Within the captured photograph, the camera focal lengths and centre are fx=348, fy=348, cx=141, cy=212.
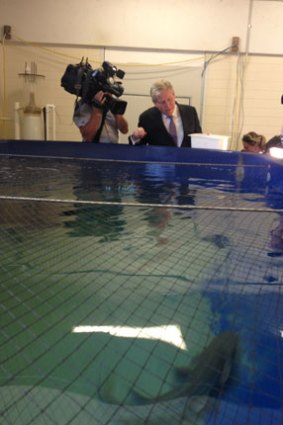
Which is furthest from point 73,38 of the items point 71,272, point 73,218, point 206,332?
point 206,332

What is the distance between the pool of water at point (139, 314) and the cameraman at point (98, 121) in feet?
3.49

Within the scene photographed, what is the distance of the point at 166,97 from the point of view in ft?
7.41

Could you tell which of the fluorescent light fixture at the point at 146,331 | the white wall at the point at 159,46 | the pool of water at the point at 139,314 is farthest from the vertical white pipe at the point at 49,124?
the fluorescent light fixture at the point at 146,331

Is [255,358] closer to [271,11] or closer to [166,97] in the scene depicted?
[166,97]

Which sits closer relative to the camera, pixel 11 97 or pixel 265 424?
pixel 265 424

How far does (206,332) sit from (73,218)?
668 millimetres

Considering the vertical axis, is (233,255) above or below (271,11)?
below

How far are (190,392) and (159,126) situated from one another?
2.06 meters

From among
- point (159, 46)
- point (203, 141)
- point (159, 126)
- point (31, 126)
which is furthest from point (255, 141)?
point (31, 126)

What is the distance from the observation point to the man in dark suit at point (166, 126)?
7.79 feet

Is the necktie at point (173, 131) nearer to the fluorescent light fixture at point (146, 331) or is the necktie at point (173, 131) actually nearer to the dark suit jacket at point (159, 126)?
the dark suit jacket at point (159, 126)

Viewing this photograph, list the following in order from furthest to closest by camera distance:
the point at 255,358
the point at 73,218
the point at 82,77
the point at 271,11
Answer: the point at 271,11 → the point at 82,77 → the point at 73,218 → the point at 255,358

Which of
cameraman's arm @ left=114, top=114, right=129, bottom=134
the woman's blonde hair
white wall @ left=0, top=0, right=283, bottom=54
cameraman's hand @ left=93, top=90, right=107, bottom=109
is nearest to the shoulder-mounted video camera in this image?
cameraman's hand @ left=93, top=90, right=107, bottom=109

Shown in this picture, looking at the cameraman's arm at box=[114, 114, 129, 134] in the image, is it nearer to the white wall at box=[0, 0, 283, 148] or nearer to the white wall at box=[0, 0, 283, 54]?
the white wall at box=[0, 0, 283, 148]
